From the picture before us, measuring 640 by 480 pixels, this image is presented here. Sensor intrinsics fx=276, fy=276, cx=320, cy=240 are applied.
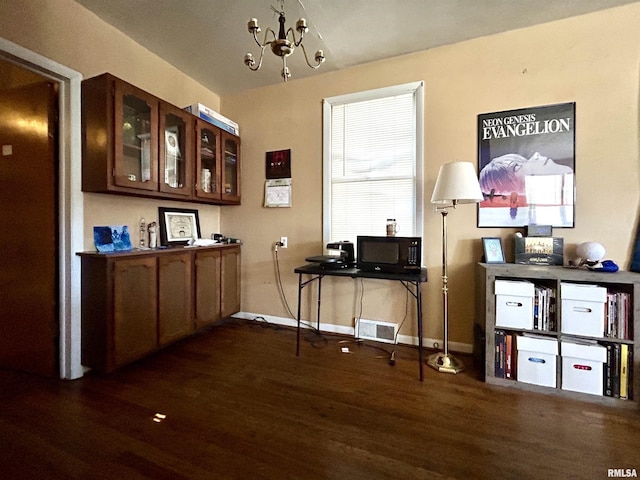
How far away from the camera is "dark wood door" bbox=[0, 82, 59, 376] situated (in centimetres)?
199

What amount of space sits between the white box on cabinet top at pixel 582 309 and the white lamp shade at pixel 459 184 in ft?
2.73

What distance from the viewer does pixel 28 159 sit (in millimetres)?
2039

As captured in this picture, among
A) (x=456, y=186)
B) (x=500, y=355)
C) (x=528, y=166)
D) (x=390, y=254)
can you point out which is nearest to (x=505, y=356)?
(x=500, y=355)

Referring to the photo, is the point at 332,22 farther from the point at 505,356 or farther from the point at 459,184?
the point at 505,356

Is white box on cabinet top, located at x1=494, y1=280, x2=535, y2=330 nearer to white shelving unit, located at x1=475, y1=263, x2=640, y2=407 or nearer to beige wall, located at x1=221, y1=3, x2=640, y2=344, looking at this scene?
white shelving unit, located at x1=475, y1=263, x2=640, y2=407

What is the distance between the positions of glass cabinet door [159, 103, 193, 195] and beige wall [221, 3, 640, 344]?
0.81m

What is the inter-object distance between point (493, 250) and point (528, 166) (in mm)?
749

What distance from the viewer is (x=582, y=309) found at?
1806mm

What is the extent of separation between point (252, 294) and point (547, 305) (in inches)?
109

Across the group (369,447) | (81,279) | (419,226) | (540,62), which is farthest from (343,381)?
(540,62)

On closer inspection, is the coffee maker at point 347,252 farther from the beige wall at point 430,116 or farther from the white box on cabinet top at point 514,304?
the white box on cabinet top at point 514,304

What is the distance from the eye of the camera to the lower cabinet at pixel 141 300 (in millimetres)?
1972

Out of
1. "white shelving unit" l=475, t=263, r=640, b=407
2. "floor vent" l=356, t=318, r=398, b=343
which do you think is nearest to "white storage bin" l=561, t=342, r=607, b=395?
"white shelving unit" l=475, t=263, r=640, b=407

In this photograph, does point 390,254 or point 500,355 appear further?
point 390,254
